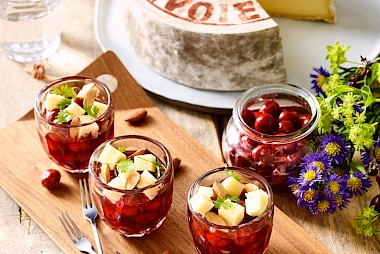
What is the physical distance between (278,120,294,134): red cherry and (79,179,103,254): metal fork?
0.63 metres

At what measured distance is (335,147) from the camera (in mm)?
2412

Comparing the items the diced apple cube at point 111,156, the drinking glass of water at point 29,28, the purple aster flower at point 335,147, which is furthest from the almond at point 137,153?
the drinking glass of water at point 29,28

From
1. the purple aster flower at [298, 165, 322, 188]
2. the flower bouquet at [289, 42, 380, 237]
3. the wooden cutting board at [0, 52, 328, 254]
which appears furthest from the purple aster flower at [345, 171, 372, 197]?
the wooden cutting board at [0, 52, 328, 254]

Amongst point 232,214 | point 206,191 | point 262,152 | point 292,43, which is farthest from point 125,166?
point 292,43

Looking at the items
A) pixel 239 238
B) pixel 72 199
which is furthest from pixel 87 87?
pixel 239 238

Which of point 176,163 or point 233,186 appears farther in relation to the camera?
point 176,163

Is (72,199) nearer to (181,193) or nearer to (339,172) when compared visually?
(181,193)

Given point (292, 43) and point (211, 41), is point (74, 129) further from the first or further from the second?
point (292, 43)

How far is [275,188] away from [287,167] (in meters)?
0.11

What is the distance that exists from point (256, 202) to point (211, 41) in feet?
2.63

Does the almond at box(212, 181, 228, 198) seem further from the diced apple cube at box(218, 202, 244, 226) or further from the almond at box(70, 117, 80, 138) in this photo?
the almond at box(70, 117, 80, 138)

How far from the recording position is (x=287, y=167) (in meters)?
2.44

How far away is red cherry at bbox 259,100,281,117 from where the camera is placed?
2494mm

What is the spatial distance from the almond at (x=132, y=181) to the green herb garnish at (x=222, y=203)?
24 cm
